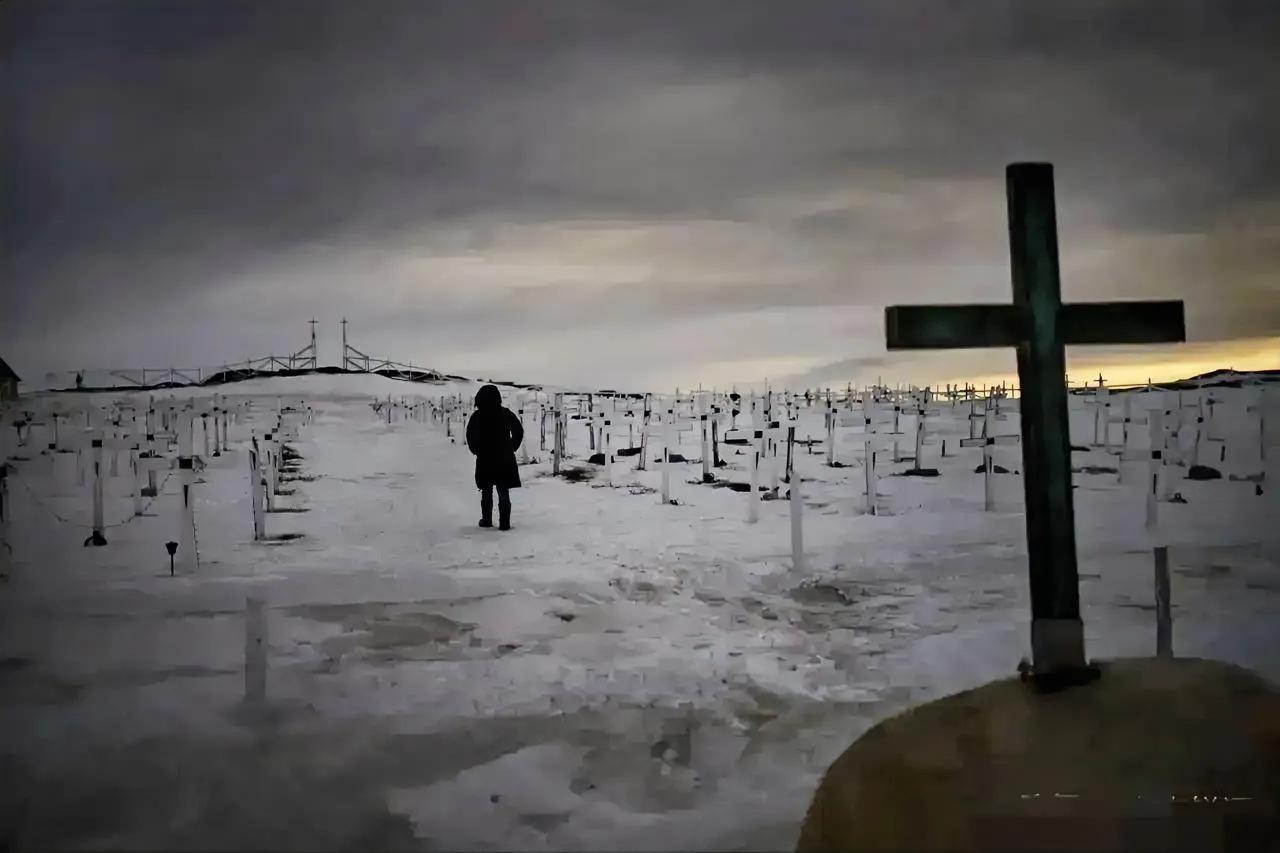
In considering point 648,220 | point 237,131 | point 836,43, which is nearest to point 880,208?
point 836,43

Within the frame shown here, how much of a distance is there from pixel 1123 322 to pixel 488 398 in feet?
4.66

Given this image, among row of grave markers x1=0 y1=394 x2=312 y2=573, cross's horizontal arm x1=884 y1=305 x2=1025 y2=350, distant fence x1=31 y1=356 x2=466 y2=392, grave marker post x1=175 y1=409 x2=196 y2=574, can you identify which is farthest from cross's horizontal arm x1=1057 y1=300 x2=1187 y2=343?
grave marker post x1=175 y1=409 x2=196 y2=574

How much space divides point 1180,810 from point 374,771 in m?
1.45

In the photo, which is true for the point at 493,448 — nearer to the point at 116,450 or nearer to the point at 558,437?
the point at 558,437

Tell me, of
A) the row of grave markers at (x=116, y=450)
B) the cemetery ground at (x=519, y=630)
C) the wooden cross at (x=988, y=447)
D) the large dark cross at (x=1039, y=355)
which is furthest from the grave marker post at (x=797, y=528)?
the row of grave markers at (x=116, y=450)

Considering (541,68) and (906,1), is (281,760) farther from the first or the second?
(906,1)

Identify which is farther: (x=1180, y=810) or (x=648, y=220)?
(x=648, y=220)

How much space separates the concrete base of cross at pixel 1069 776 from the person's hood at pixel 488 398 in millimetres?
1137

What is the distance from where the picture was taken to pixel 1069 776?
1445mm

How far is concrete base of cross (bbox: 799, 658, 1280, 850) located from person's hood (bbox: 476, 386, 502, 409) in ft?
3.73

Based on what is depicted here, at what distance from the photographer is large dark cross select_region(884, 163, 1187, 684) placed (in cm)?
173

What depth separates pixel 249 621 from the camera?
74.8 inches

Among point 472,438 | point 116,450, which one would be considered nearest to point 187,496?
point 116,450

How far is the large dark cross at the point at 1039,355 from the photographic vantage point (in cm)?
173
